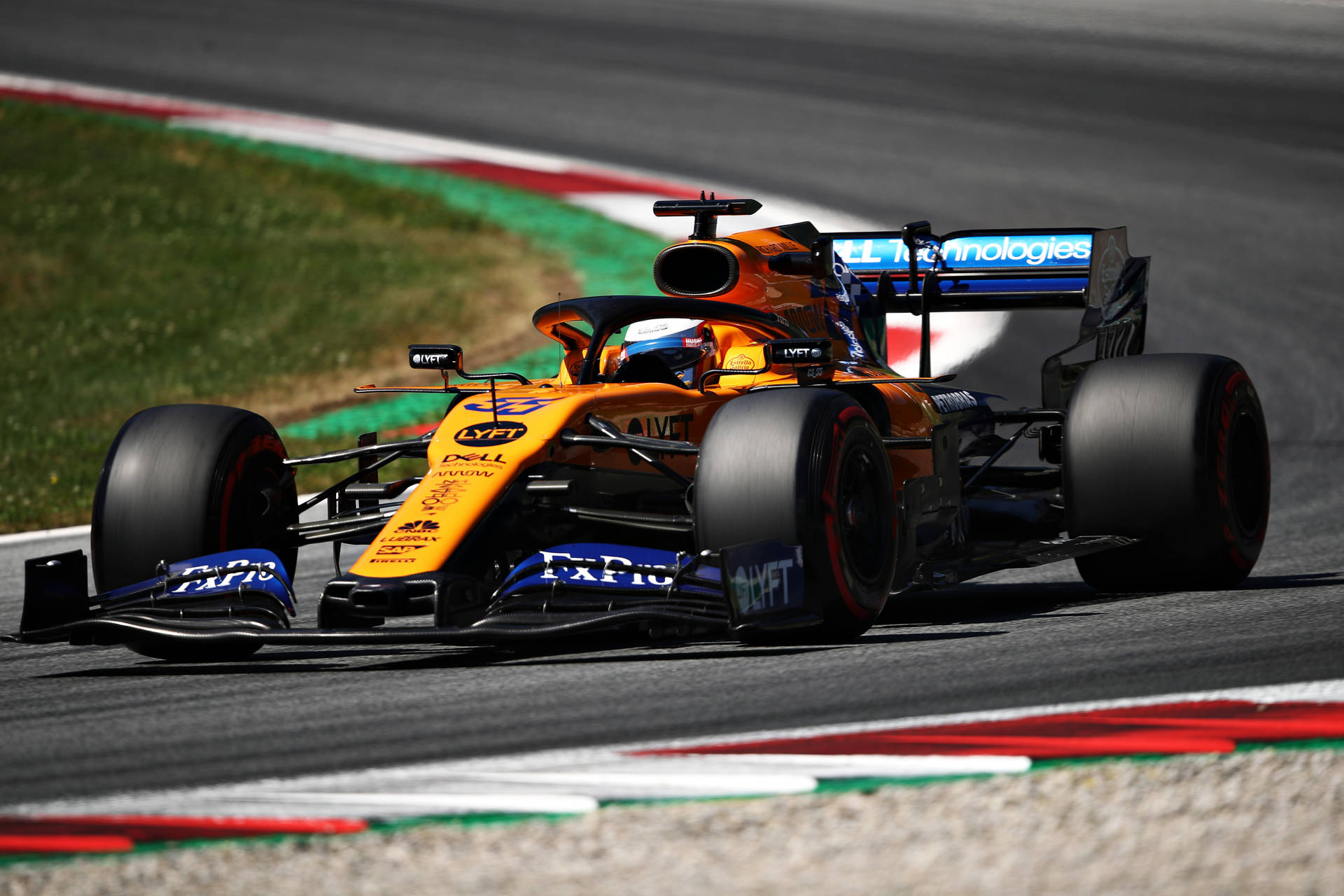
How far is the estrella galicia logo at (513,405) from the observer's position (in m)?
7.45

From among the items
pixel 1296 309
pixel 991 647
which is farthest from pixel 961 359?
pixel 991 647

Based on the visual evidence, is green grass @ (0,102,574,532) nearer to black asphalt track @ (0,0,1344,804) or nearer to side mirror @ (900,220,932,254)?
black asphalt track @ (0,0,1344,804)

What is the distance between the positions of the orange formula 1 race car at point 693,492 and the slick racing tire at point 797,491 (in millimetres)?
10

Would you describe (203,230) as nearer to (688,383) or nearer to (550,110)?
(550,110)

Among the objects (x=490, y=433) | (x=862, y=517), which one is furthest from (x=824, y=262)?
(x=490, y=433)

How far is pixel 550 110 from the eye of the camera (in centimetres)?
2359

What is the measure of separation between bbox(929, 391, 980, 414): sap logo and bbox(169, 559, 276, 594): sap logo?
10.5 ft

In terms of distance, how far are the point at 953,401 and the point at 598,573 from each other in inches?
111

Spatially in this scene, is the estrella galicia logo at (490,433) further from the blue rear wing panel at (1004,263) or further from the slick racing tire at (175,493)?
the blue rear wing panel at (1004,263)

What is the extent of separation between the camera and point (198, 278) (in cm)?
2025

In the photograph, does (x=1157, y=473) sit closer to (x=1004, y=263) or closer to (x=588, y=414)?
(x=1004, y=263)

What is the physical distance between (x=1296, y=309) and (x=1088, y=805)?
40.2 feet

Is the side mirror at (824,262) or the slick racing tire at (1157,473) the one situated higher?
the side mirror at (824,262)

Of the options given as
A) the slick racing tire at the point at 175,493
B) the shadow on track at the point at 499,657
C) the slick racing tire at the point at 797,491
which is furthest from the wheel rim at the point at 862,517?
the slick racing tire at the point at 175,493
